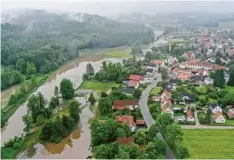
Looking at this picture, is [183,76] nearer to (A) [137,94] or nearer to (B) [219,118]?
(A) [137,94]

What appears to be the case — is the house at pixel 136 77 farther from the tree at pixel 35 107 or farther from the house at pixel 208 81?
the tree at pixel 35 107

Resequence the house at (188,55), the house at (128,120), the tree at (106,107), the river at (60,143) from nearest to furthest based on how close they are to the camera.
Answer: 1. the river at (60,143)
2. the house at (128,120)
3. the tree at (106,107)
4. the house at (188,55)

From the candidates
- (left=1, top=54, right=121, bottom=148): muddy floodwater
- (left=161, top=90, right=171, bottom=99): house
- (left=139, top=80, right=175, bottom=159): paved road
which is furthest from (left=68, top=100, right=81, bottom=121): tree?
(left=161, top=90, right=171, bottom=99): house

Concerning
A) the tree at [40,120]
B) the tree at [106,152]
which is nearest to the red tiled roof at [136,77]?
the tree at [40,120]

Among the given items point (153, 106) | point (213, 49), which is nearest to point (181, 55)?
point (213, 49)

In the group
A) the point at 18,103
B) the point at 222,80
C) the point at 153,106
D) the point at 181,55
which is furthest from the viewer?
the point at 181,55

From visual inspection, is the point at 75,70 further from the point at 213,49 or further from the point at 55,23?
the point at 55,23

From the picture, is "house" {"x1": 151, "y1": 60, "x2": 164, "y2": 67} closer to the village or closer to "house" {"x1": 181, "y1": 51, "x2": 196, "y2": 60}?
the village
